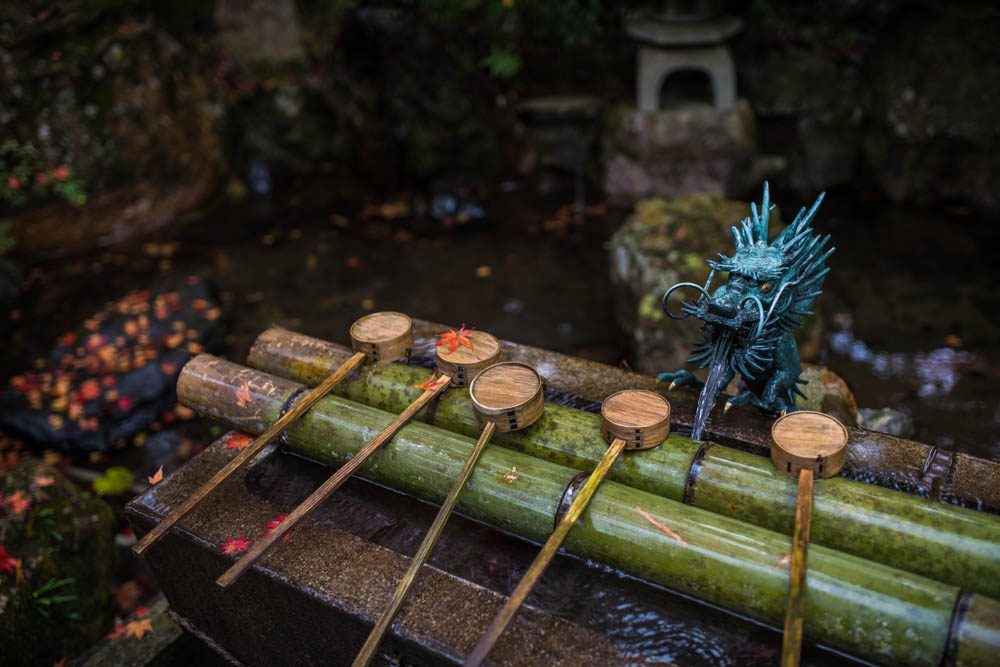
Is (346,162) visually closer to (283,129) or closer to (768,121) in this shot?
(283,129)

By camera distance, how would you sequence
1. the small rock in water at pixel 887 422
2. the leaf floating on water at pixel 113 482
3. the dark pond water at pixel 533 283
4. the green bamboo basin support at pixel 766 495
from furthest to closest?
the dark pond water at pixel 533 283
the leaf floating on water at pixel 113 482
the small rock in water at pixel 887 422
the green bamboo basin support at pixel 766 495

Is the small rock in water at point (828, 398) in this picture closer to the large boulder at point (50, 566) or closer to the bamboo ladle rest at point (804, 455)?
the bamboo ladle rest at point (804, 455)

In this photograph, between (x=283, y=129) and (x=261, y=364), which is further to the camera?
(x=283, y=129)

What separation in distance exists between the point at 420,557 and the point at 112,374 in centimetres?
448

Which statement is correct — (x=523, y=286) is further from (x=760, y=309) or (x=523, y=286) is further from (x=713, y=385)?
(x=760, y=309)

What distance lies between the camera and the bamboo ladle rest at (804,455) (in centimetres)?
207

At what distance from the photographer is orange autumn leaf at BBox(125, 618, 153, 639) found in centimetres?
346

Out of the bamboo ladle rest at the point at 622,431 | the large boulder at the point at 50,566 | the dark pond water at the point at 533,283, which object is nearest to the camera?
the bamboo ladle rest at the point at 622,431

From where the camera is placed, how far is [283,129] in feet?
30.2

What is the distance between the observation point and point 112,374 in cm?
550

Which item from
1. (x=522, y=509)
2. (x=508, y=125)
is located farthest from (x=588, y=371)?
(x=508, y=125)

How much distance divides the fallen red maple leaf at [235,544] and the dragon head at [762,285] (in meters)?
1.88

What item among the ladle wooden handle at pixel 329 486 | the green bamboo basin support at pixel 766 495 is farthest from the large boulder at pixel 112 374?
the ladle wooden handle at pixel 329 486

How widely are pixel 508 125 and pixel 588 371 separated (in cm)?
652
